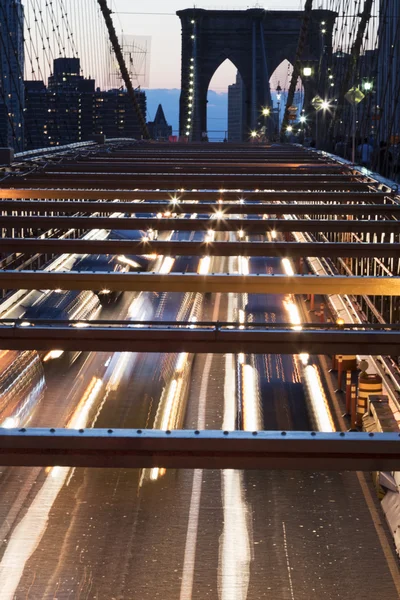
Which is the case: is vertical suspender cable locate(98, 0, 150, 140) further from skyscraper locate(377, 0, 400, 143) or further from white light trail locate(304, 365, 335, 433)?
white light trail locate(304, 365, 335, 433)

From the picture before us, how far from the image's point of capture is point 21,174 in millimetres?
14305

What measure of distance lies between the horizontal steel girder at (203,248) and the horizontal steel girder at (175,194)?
10.1ft

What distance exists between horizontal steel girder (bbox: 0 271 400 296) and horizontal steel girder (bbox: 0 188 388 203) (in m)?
4.37

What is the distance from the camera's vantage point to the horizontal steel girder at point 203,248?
8.59 metres

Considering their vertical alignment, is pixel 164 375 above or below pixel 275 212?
below

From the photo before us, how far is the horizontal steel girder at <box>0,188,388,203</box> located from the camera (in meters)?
12.1

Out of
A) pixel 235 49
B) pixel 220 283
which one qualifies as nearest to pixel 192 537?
pixel 220 283

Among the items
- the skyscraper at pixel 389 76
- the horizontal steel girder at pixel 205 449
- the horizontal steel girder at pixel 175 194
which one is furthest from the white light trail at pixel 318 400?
the horizontal steel girder at pixel 205 449

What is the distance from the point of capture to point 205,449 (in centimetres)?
451

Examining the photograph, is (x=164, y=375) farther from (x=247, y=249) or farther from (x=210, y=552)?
(x=247, y=249)

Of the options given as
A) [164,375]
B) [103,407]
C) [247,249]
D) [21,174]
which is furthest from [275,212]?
[164,375]

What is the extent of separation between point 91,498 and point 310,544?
3136 millimetres

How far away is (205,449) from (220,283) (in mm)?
3167

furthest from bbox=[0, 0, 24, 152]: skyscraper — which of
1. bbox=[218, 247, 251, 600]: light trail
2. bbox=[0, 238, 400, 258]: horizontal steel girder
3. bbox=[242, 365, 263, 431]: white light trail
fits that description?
bbox=[0, 238, 400, 258]: horizontal steel girder
